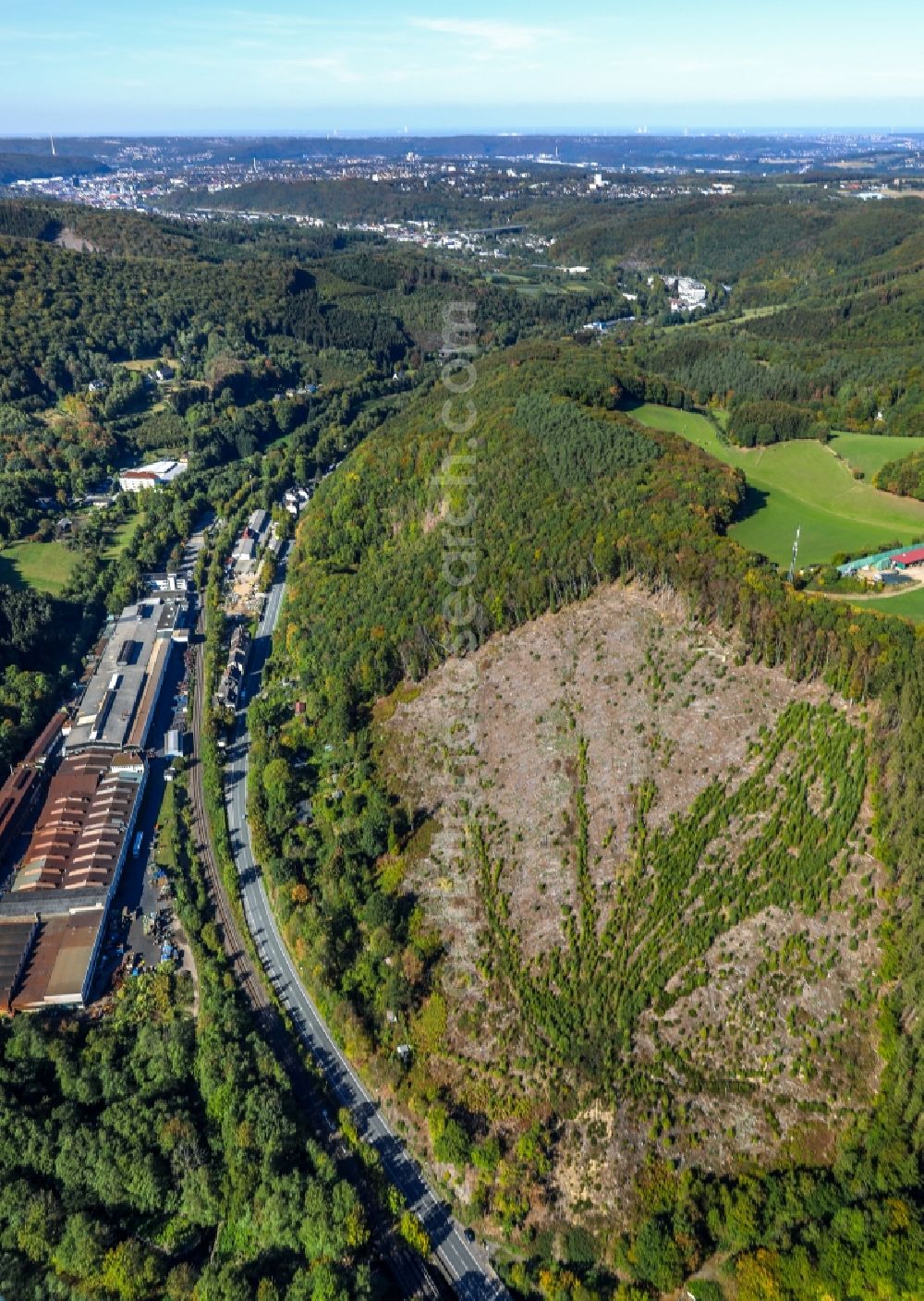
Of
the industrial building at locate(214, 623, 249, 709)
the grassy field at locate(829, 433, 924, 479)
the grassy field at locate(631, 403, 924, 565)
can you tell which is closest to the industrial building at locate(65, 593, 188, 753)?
the industrial building at locate(214, 623, 249, 709)

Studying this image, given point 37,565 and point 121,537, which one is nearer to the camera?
point 37,565

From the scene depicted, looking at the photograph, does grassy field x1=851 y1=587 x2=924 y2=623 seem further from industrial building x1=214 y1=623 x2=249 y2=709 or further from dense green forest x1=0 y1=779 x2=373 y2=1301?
industrial building x1=214 y1=623 x2=249 y2=709

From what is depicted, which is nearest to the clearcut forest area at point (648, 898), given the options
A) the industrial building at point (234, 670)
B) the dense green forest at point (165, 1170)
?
the dense green forest at point (165, 1170)

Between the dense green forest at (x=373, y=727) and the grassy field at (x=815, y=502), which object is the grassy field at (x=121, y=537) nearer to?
the dense green forest at (x=373, y=727)

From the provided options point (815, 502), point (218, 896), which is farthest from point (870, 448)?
point (218, 896)

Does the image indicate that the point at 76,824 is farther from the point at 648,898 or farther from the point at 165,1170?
the point at 648,898
